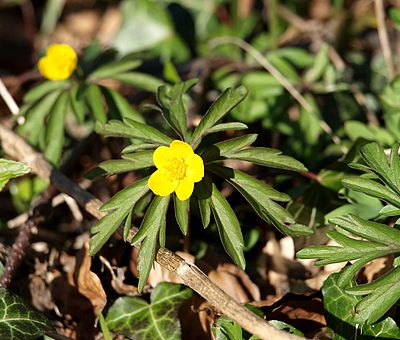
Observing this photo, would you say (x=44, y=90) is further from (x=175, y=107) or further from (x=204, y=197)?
(x=204, y=197)

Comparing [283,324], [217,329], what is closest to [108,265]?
[217,329]

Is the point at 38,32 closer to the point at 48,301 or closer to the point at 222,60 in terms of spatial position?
the point at 222,60

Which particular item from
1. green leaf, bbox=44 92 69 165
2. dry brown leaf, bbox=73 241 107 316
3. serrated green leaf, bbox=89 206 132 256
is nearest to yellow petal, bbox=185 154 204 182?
serrated green leaf, bbox=89 206 132 256

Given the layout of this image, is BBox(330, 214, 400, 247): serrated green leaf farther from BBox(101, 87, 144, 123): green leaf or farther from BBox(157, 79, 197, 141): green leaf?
BBox(101, 87, 144, 123): green leaf

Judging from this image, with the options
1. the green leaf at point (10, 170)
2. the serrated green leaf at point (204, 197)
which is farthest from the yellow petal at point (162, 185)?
the green leaf at point (10, 170)

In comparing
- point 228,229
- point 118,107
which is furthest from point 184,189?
point 118,107

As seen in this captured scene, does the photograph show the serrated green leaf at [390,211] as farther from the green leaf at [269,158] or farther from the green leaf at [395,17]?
the green leaf at [395,17]
